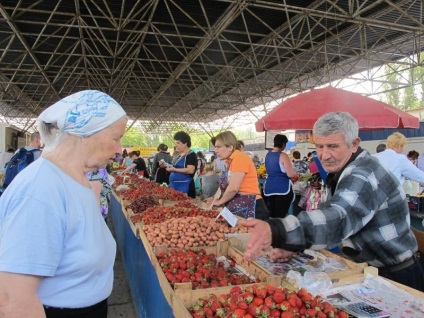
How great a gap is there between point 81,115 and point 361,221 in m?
1.27

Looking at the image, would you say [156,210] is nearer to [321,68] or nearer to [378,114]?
[378,114]

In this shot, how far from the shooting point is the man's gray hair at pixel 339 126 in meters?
1.71

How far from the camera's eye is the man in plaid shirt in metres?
1.38

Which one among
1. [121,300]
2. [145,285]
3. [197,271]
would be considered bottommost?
Result: [121,300]

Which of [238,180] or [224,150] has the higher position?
[224,150]

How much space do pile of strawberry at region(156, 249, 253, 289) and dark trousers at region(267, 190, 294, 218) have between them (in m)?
3.02

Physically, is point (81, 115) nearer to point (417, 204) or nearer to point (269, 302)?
point (269, 302)

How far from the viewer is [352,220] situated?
59.3 inches

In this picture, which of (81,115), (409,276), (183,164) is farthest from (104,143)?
(183,164)

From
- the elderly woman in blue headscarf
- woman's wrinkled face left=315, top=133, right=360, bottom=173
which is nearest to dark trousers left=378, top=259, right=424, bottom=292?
woman's wrinkled face left=315, top=133, right=360, bottom=173

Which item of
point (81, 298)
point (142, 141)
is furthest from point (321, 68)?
point (142, 141)

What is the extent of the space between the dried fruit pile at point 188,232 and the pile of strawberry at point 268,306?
47.6 inches

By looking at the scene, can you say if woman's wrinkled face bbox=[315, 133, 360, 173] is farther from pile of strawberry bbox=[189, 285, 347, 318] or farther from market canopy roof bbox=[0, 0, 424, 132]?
market canopy roof bbox=[0, 0, 424, 132]

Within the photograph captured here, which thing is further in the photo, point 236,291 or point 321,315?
point 236,291
